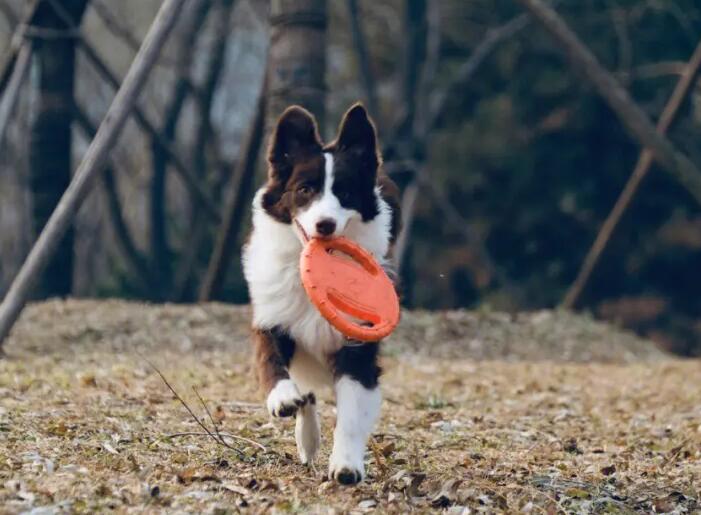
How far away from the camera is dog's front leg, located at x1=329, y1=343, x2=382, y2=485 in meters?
4.68

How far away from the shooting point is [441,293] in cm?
1738

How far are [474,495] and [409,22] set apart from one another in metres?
10.5

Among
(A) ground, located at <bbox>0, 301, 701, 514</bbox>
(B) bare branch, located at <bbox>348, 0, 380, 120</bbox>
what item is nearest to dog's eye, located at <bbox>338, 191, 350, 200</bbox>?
(A) ground, located at <bbox>0, 301, 701, 514</bbox>

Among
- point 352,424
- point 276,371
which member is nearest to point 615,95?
point 276,371

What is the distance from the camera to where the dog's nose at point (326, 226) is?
4945 mm

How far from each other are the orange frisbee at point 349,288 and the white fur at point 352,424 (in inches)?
8.8

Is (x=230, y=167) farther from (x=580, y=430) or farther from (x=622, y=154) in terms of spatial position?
(x=580, y=430)

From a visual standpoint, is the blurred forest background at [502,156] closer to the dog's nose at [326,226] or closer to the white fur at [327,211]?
the white fur at [327,211]

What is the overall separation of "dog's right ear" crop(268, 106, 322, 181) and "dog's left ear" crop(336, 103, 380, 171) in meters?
0.13

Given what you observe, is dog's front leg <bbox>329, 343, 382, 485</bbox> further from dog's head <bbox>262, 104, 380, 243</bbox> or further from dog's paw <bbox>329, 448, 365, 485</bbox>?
dog's head <bbox>262, 104, 380, 243</bbox>

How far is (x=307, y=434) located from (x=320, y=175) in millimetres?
1144

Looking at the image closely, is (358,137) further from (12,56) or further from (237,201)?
(237,201)

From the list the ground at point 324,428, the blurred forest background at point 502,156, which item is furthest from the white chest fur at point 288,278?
the blurred forest background at point 502,156

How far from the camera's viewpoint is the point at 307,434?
5.24m
